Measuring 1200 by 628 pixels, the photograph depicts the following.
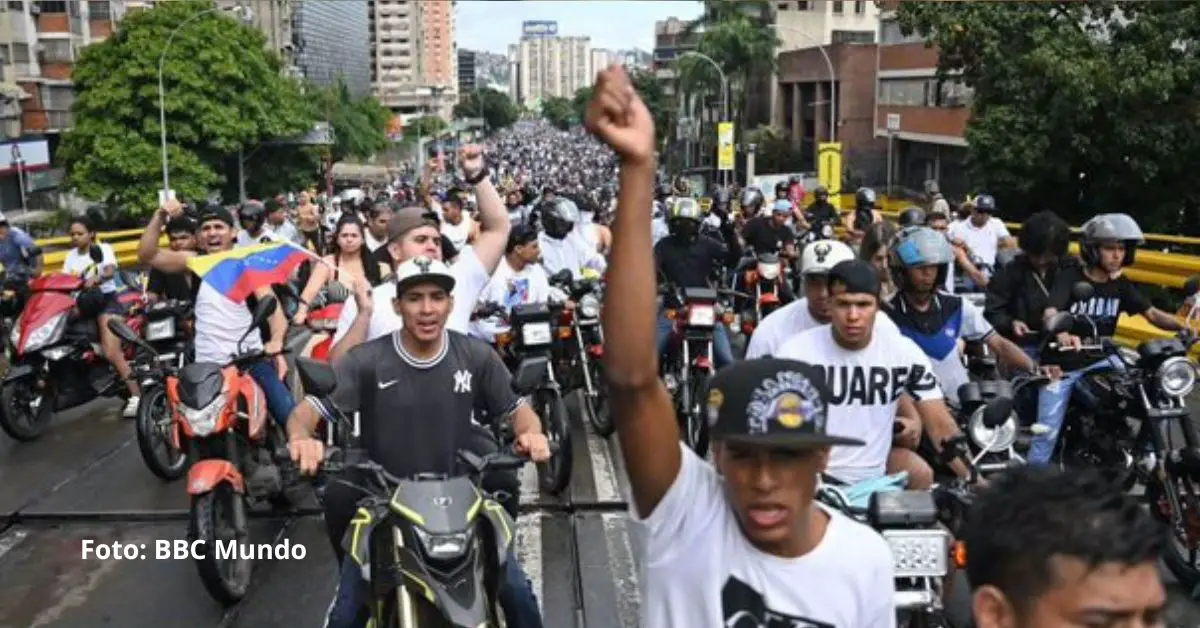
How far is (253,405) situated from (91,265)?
4.49m

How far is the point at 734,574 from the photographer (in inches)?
91.1

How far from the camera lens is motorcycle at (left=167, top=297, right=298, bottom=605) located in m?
5.53

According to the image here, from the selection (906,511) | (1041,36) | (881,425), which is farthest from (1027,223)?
(1041,36)

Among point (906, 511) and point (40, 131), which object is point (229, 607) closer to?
point (906, 511)

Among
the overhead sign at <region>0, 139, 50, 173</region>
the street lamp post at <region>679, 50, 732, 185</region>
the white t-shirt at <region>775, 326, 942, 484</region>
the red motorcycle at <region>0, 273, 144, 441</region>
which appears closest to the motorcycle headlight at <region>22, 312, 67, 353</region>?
the red motorcycle at <region>0, 273, 144, 441</region>

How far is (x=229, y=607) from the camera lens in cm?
585

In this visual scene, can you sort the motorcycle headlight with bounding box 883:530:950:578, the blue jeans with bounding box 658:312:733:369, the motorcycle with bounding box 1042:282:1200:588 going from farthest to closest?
1. the blue jeans with bounding box 658:312:733:369
2. the motorcycle with bounding box 1042:282:1200:588
3. the motorcycle headlight with bounding box 883:530:950:578

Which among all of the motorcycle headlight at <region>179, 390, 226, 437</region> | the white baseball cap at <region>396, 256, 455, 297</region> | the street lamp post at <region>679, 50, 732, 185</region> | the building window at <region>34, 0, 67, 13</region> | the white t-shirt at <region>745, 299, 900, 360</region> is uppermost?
the building window at <region>34, 0, 67, 13</region>

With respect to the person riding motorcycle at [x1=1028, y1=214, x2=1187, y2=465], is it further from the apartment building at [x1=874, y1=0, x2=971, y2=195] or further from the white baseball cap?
the apartment building at [x1=874, y1=0, x2=971, y2=195]

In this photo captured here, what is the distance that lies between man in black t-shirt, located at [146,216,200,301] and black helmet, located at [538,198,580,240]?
3.08 m

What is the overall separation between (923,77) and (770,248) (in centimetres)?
3631

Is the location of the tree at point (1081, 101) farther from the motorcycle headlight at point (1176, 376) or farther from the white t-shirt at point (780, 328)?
the white t-shirt at point (780, 328)

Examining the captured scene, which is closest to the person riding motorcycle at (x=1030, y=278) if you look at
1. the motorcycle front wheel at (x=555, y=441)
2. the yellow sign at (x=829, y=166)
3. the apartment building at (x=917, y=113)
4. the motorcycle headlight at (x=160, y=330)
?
the motorcycle front wheel at (x=555, y=441)

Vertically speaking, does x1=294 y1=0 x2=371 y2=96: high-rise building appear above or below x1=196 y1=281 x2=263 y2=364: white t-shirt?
above
